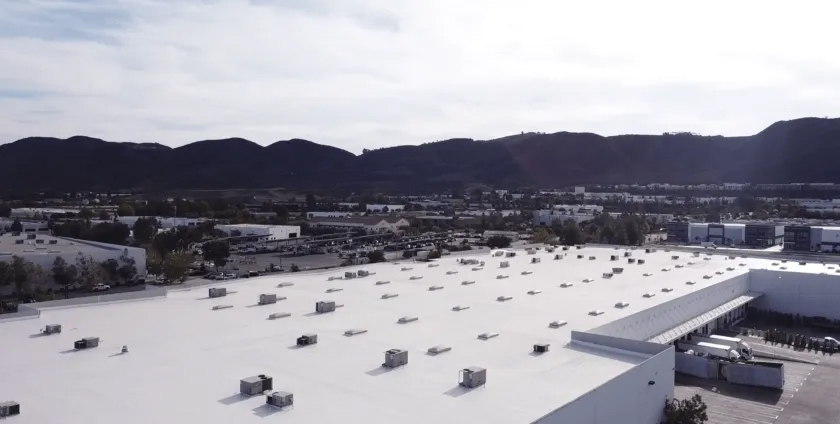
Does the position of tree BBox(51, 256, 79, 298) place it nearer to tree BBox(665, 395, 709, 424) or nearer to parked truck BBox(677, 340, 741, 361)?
parked truck BBox(677, 340, 741, 361)

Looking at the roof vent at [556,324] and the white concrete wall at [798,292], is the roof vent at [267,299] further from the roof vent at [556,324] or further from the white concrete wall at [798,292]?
the white concrete wall at [798,292]

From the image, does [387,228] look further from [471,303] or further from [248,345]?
[248,345]

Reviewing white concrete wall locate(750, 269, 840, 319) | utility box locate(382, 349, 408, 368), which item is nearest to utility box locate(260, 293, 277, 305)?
utility box locate(382, 349, 408, 368)

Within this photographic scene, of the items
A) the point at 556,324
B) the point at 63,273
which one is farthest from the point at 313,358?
the point at 63,273

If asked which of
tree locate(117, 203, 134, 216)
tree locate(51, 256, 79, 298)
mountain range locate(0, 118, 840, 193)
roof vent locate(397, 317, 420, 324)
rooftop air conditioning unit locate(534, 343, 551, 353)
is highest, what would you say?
mountain range locate(0, 118, 840, 193)

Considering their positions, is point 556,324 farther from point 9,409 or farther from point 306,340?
point 9,409

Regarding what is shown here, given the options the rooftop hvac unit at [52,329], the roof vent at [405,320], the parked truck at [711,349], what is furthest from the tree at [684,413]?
the rooftop hvac unit at [52,329]
